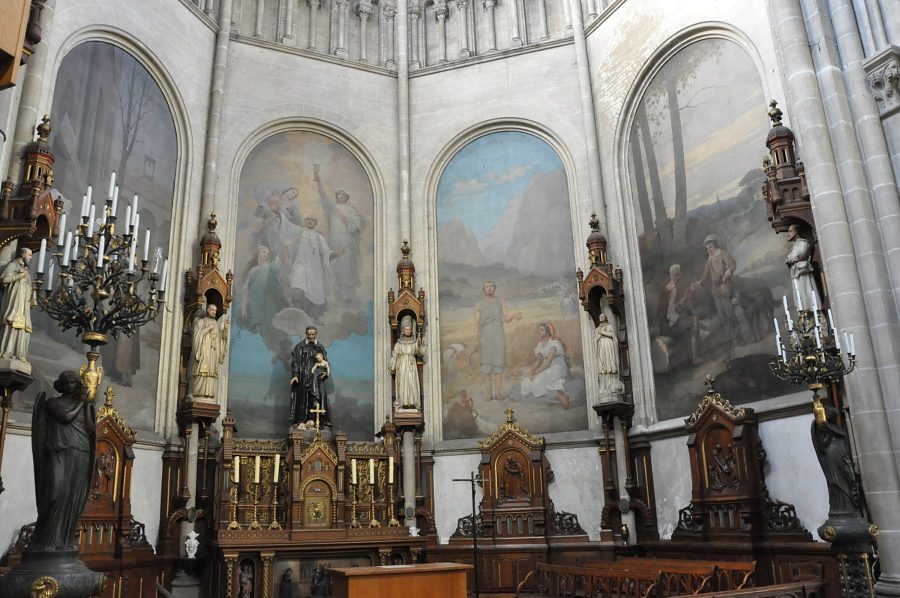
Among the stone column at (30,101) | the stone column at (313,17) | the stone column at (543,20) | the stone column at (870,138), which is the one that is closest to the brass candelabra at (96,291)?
the stone column at (30,101)

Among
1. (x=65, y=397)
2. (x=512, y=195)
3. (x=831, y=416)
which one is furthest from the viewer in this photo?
(x=512, y=195)

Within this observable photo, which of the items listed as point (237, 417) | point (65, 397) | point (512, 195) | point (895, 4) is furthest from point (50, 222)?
point (895, 4)

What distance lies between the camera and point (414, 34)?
1839cm

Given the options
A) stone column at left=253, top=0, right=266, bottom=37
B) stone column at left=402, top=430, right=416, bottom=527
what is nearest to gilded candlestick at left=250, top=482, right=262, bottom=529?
stone column at left=402, top=430, right=416, bottom=527

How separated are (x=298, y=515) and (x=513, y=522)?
3871mm

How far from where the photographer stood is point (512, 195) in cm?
1658

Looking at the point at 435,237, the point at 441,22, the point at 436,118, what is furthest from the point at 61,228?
the point at 441,22

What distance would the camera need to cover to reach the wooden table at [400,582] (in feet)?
25.4

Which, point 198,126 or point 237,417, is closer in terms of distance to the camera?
point 237,417

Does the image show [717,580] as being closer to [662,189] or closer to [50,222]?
[662,189]

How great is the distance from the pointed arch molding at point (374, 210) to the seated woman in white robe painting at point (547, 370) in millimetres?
2944

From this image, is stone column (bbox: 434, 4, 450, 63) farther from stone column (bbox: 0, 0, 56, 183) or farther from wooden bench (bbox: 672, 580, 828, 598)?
wooden bench (bbox: 672, 580, 828, 598)

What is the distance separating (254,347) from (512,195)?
6.31 m

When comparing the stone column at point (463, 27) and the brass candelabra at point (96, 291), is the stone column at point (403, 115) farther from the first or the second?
the brass candelabra at point (96, 291)
